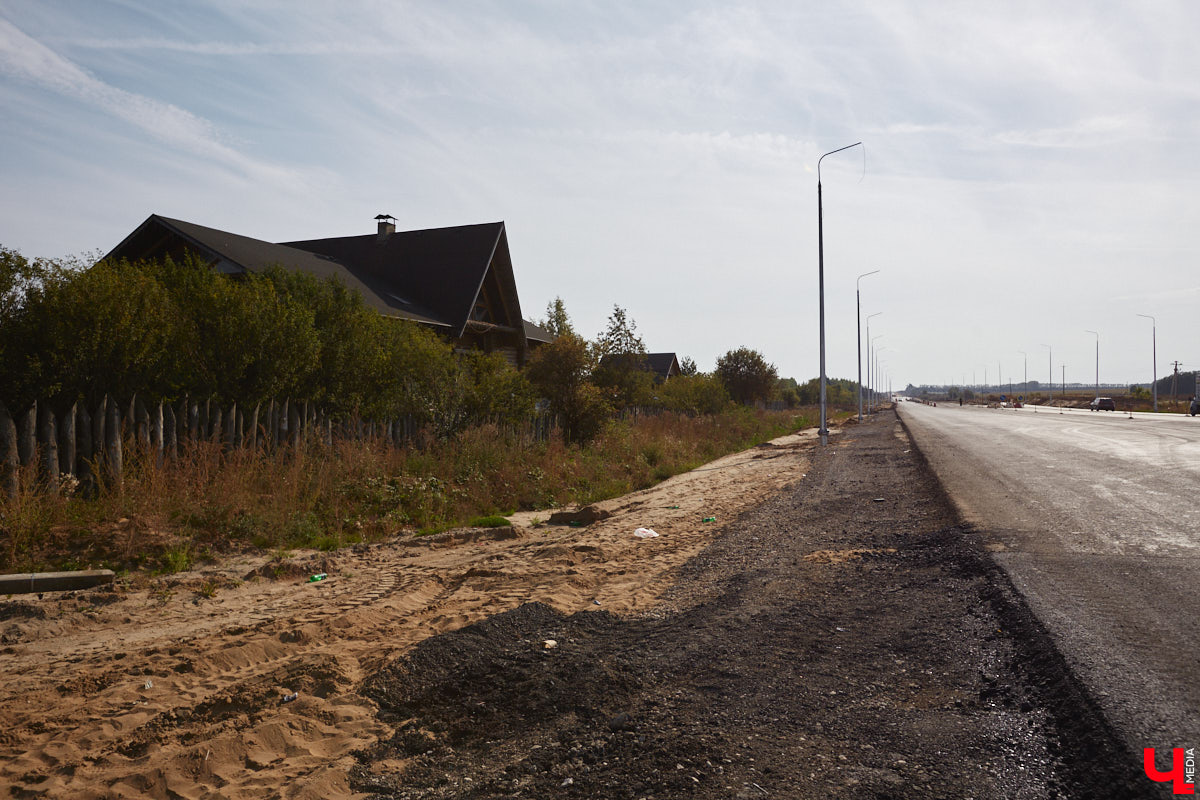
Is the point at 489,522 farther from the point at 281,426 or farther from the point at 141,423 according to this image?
the point at 141,423

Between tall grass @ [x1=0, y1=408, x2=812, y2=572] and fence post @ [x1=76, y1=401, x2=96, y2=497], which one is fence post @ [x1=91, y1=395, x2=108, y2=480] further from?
tall grass @ [x1=0, y1=408, x2=812, y2=572]

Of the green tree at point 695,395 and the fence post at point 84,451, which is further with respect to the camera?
the green tree at point 695,395

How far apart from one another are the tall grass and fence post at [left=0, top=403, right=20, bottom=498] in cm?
15

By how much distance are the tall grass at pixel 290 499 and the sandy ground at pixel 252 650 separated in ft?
2.17

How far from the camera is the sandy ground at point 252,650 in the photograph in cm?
332

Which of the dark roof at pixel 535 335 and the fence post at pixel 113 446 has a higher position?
the dark roof at pixel 535 335

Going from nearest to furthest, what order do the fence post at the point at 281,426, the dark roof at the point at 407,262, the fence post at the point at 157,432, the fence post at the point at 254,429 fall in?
the fence post at the point at 157,432
the fence post at the point at 254,429
the fence post at the point at 281,426
the dark roof at the point at 407,262

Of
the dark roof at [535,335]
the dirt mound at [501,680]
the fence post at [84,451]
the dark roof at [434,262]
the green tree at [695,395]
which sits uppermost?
the dark roof at [434,262]

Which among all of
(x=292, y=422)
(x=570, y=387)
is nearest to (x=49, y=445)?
(x=292, y=422)

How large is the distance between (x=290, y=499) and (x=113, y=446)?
2024mm

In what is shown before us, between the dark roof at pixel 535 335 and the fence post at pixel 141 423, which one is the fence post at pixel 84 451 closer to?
the fence post at pixel 141 423

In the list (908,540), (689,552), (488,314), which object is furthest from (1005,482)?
(488,314)

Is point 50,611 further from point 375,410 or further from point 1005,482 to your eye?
point 1005,482

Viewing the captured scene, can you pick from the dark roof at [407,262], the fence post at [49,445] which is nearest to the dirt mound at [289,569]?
the fence post at [49,445]
